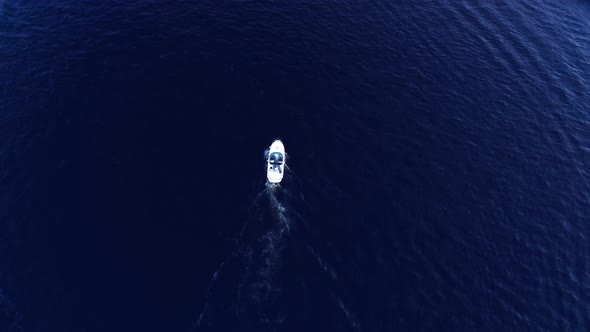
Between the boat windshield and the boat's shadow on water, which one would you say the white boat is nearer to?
the boat windshield

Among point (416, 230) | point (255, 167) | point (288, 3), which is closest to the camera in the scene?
point (416, 230)

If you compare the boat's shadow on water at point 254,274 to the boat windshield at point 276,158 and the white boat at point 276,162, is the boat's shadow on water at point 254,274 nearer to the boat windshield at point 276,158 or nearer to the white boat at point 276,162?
the white boat at point 276,162

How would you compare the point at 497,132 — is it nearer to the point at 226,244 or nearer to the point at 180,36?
the point at 226,244

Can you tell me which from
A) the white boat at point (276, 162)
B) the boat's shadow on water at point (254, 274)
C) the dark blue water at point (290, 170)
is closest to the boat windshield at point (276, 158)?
the white boat at point (276, 162)

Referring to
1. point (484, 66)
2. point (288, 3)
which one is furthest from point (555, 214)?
point (288, 3)

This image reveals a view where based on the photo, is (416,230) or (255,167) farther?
(255,167)

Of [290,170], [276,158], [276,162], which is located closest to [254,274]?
[276,162]

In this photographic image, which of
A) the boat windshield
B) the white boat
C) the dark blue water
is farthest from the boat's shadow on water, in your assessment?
the boat windshield
